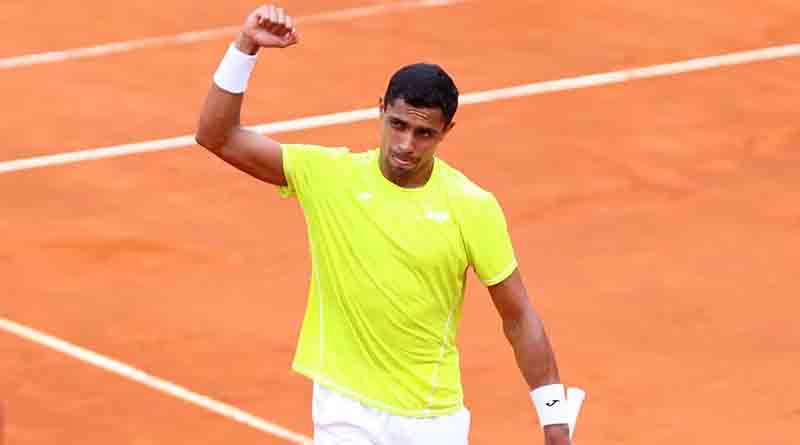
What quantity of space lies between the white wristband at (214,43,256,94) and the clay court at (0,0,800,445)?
4586 millimetres

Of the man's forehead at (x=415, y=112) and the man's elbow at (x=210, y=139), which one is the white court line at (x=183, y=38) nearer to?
the man's elbow at (x=210, y=139)

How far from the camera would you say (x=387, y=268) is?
1031 centimetres

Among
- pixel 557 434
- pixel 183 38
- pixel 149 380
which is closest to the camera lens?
pixel 557 434

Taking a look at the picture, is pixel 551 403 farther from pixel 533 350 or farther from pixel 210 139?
pixel 210 139

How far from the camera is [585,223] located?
722 inches

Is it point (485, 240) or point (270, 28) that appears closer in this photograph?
point (270, 28)

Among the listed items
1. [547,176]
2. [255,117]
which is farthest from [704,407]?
[255,117]

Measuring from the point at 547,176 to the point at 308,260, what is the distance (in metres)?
2.67

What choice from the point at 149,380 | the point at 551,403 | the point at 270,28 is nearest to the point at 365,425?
the point at 551,403

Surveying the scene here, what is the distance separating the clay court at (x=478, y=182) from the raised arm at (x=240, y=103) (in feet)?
14.1

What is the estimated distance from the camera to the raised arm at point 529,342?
10.5 meters

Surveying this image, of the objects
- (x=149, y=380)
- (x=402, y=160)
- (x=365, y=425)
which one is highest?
(x=402, y=160)

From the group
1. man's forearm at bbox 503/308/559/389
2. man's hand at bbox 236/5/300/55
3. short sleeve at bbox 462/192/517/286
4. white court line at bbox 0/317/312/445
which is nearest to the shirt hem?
man's forearm at bbox 503/308/559/389

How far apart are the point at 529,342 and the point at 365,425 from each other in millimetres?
793
